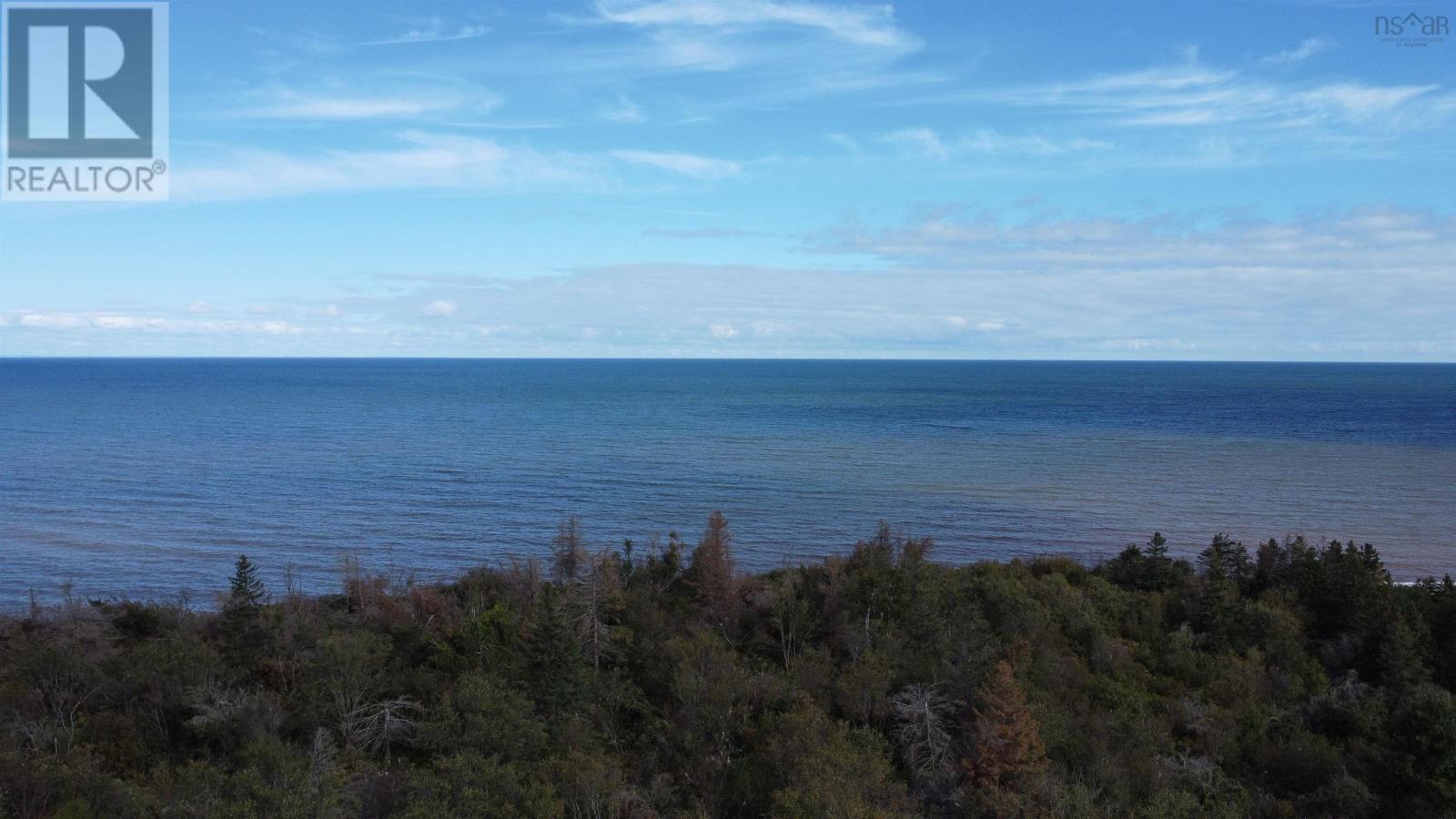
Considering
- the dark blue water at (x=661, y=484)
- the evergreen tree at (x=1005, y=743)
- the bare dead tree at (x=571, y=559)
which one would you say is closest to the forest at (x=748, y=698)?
the evergreen tree at (x=1005, y=743)

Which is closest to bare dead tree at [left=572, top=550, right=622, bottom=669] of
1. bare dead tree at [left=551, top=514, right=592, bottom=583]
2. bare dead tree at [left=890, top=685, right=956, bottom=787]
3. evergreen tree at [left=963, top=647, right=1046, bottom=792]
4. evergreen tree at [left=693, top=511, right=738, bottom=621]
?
bare dead tree at [left=551, top=514, right=592, bottom=583]

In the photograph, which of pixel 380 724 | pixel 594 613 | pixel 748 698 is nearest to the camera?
pixel 380 724

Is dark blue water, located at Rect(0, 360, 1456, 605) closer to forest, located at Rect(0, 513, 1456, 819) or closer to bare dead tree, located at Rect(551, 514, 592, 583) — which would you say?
bare dead tree, located at Rect(551, 514, 592, 583)

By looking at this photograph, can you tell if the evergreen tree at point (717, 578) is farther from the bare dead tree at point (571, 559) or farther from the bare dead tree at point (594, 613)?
the bare dead tree at point (571, 559)

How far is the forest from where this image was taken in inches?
689

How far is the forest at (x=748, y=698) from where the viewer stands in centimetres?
1750

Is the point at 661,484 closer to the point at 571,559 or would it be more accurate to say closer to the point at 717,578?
the point at 571,559

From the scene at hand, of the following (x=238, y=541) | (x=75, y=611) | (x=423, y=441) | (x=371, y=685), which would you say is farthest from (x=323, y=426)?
(x=371, y=685)

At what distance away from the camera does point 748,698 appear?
72.9 ft

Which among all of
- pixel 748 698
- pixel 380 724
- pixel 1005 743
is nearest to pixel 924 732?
pixel 1005 743

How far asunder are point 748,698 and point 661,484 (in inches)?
1576

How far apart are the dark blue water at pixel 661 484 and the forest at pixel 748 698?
12954mm

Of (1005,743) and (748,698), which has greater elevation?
(1005,743)

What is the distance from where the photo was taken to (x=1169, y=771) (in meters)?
20.0
